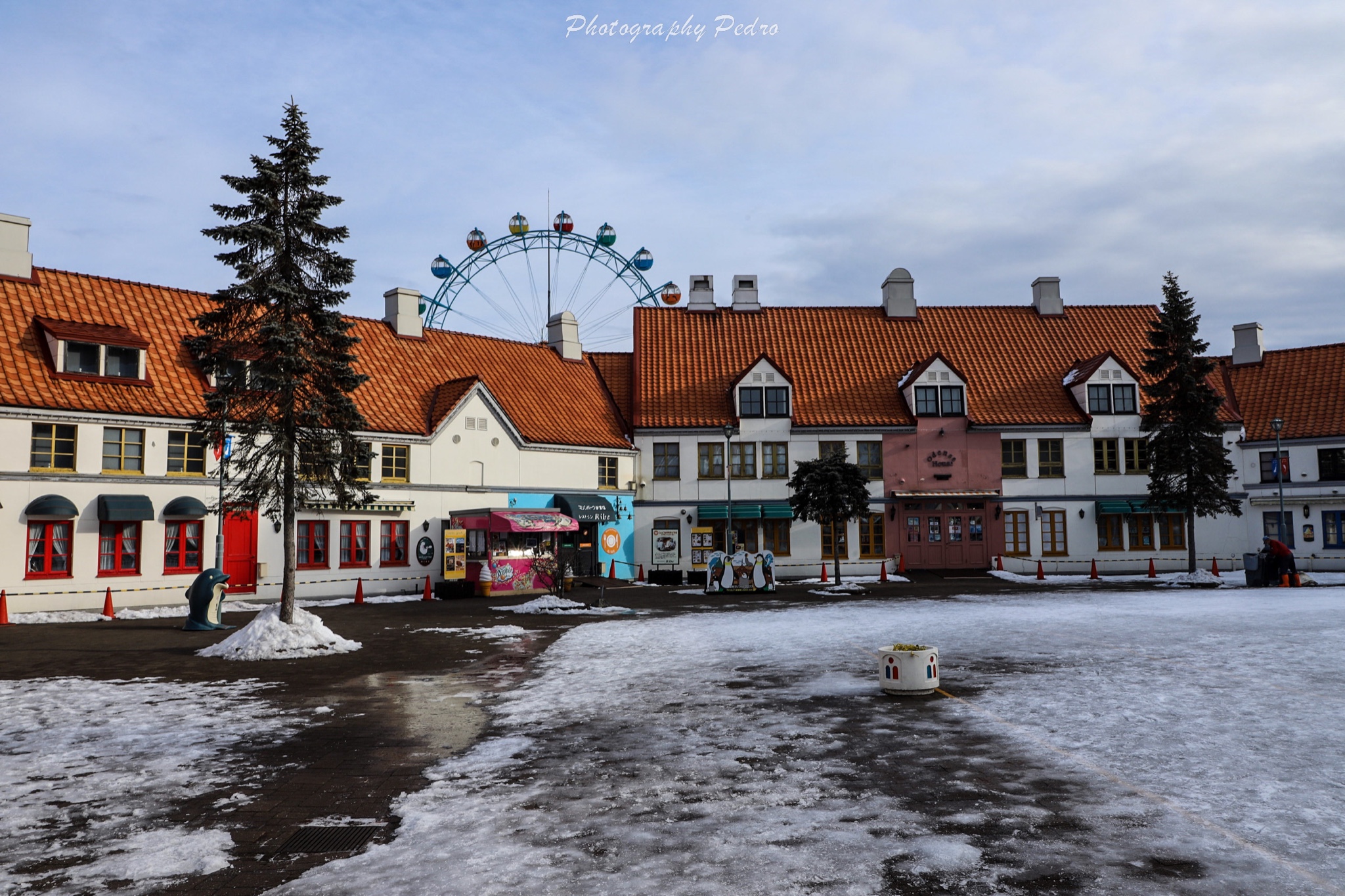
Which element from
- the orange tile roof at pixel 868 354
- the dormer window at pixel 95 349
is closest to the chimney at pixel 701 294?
the orange tile roof at pixel 868 354

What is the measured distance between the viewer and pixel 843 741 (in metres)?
9.82

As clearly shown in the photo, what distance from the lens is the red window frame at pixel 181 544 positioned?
27516 mm

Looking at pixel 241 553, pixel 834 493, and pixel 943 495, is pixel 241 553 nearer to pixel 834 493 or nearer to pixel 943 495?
pixel 834 493

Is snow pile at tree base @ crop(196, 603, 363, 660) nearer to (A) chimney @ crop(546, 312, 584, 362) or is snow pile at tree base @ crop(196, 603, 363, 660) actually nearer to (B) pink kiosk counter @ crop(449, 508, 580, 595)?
(B) pink kiosk counter @ crop(449, 508, 580, 595)

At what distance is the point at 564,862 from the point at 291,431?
593 inches

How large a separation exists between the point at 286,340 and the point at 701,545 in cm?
2497

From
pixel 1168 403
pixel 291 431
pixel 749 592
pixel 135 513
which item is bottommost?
pixel 749 592

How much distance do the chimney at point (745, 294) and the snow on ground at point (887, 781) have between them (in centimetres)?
3274

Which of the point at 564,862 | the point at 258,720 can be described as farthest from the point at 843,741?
the point at 258,720

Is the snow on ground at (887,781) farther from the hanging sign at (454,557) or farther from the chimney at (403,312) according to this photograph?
the chimney at (403,312)

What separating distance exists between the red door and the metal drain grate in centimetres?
2407

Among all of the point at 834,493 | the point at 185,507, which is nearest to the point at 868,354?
the point at 834,493

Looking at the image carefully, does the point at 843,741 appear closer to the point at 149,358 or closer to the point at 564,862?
the point at 564,862

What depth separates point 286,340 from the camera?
722 inches
